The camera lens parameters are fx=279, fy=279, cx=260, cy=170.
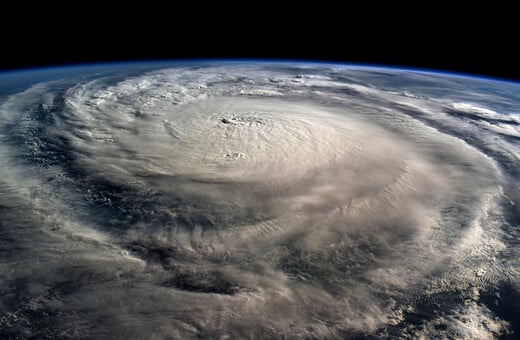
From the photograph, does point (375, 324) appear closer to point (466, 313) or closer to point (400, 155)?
point (466, 313)

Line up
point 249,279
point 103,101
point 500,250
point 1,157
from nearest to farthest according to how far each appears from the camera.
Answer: point 249,279, point 500,250, point 1,157, point 103,101

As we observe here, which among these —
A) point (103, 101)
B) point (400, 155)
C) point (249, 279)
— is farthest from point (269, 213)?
point (103, 101)

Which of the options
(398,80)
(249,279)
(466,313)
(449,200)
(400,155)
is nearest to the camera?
(466,313)

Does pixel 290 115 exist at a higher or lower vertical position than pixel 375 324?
higher

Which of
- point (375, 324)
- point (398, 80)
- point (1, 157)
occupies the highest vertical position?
point (398, 80)

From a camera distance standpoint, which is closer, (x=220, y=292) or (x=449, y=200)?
(x=220, y=292)

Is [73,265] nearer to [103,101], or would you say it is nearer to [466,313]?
[466,313]
